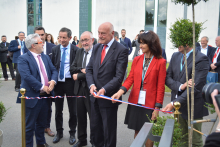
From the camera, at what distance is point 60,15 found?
23.0 meters

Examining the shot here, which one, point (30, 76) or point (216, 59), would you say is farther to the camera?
point (216, 59)

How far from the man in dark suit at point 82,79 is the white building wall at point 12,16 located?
22.0 meters

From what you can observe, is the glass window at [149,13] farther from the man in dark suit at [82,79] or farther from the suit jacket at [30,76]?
the suit jacket at [30,76]

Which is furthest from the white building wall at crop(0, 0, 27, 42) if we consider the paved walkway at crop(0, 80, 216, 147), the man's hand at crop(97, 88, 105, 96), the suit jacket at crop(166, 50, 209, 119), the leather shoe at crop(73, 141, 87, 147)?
the suit jacket at crop(166, 50, 209, 119)

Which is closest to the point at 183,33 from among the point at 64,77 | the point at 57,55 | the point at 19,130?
the point at 64,77

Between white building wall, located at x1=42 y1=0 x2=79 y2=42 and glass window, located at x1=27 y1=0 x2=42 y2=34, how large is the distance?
907 mm

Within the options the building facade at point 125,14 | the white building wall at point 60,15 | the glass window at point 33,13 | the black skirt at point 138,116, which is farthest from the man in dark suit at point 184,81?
the glass window at point 33,13

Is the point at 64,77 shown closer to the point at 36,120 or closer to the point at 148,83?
the point at 36,120

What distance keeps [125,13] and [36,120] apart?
61.5 feet

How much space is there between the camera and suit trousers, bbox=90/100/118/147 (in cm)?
386

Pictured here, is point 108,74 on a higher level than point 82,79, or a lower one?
higher

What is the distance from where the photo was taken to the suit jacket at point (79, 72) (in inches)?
175

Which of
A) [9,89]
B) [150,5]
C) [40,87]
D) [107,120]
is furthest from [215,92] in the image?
[150,5]

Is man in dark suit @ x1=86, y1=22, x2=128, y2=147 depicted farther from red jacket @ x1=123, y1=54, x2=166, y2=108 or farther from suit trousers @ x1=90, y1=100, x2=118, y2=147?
red jacket @ x1=123, y1=54, x2=166, y2=108
